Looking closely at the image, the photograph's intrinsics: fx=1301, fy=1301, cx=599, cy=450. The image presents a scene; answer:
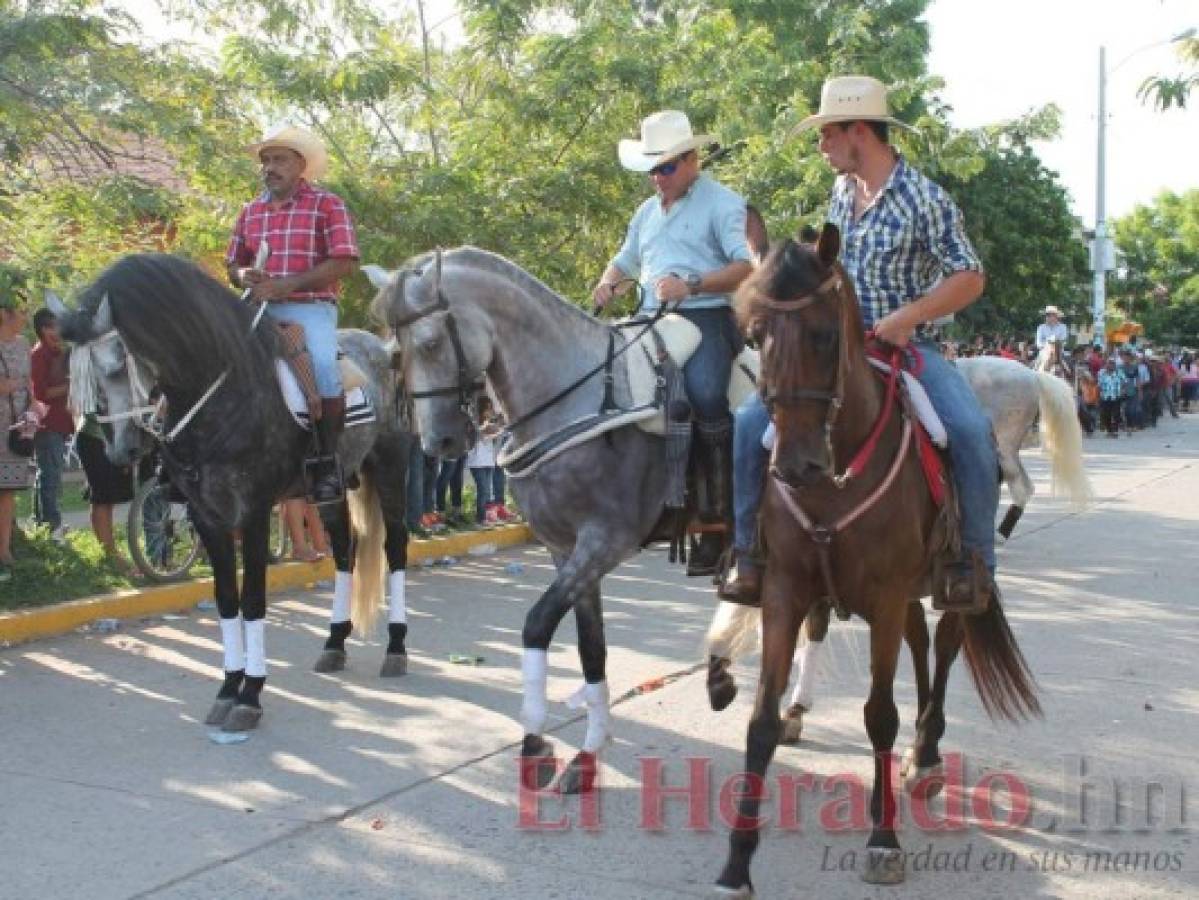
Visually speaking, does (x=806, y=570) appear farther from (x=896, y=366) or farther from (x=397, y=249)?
(x=397, y=249)

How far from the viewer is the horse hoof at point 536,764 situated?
5.47 m

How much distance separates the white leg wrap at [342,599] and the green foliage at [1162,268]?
59.8m

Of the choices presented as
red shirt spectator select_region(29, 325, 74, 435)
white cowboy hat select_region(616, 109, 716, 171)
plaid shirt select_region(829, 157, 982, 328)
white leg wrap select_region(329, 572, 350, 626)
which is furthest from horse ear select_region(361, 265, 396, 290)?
red shirt spectator select_region(29, 325, 74, 435)

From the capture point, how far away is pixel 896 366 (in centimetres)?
489

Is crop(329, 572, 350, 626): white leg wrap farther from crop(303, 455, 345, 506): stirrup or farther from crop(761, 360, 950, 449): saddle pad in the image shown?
crop(761, 360, 950, 449): saddle pad

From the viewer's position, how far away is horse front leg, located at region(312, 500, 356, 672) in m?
7.82

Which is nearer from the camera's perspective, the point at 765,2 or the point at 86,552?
the point at 86,552

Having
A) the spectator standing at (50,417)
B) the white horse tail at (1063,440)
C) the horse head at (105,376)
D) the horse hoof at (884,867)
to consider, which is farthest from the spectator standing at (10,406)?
the white horse tail at (1063,440)

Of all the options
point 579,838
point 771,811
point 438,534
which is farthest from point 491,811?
point 438,534

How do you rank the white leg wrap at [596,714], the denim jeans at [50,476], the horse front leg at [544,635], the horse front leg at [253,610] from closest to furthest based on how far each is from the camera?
the horse front leg at [544,635]
the white leg wrap at [596,714]
the horse front leg at [253,610]
the denim jeans at [50,476]

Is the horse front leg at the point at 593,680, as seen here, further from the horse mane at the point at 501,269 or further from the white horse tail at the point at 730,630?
the horse mane at the point at 501,269

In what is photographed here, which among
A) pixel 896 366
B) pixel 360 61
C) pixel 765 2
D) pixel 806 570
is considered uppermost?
pixel 765 2

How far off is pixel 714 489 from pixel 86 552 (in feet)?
21.8

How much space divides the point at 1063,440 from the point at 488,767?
7191mm
